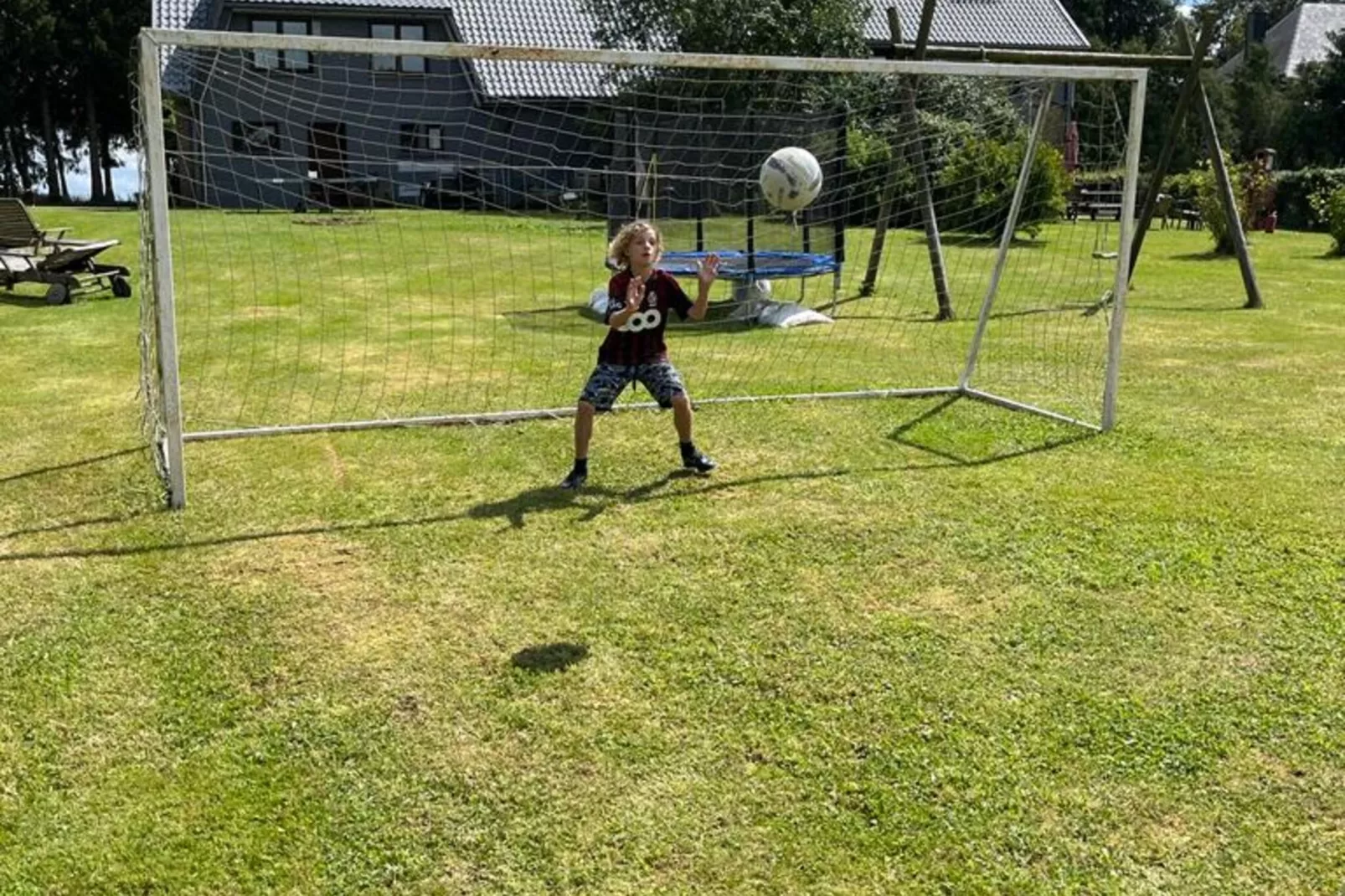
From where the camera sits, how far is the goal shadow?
19.8ft

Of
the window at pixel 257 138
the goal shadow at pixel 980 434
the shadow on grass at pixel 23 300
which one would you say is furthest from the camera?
the shadow on grass at pixel 23 300

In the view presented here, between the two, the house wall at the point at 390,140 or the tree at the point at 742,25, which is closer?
the house wall at the point at 390,140

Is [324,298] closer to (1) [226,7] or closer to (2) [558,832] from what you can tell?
(2) [558,832]

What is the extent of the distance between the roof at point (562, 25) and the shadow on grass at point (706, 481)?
816 inches

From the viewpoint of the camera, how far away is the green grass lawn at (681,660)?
262 cm

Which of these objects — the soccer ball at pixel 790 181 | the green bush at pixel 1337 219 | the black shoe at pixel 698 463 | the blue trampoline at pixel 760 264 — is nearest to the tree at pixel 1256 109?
the green bush at pixel 1337 219

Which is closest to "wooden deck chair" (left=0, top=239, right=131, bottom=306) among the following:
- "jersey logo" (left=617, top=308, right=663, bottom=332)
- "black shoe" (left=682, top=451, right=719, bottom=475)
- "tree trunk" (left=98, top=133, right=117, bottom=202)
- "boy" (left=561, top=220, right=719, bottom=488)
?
"boy" (left=561, top=220, right=719, bottom=488)

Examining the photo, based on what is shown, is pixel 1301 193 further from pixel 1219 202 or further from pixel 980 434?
pixel 980 434

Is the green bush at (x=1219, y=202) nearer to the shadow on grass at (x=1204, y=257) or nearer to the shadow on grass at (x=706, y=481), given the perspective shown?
the shadow on grass at (x=1204, y=257)

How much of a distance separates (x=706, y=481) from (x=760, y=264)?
19.7 feet

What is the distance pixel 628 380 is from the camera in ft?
18.1

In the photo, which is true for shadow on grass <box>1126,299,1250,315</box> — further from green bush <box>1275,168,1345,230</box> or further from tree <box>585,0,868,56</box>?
green bush <box>1275,168,1345,230</box>

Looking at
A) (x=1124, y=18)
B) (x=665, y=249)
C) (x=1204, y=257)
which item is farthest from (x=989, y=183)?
(x=1124, y=18)

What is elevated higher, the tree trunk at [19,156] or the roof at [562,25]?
the roof at [562,25]
